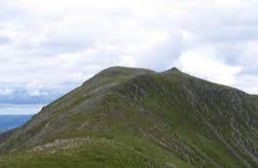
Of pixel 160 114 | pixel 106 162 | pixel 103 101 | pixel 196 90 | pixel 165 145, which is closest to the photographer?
pixel 106 162

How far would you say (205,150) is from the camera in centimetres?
13975

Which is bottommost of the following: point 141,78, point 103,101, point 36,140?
point 36,140

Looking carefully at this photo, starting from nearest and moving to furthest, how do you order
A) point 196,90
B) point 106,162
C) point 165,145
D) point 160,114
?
point 106,162 < point 165,145 < point 160,114 < point 196,90

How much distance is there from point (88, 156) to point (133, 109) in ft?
202

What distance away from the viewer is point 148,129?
122812 mm

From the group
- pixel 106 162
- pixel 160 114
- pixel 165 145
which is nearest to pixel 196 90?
pixel 160 114

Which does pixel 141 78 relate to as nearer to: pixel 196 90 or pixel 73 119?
pixel 196 90

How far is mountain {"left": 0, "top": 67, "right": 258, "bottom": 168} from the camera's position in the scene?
75875mm

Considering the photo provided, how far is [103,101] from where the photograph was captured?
131625 millimetres

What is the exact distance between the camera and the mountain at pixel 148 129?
75.9 meters

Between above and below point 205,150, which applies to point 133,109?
above

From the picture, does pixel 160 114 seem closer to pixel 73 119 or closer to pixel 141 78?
pixel 141 78

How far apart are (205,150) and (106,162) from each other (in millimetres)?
71487

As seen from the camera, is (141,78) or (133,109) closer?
(133,109)
